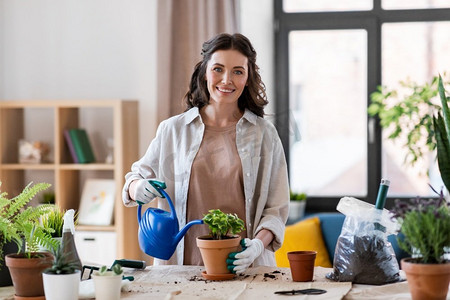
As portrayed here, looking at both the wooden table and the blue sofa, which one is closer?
the wooden table

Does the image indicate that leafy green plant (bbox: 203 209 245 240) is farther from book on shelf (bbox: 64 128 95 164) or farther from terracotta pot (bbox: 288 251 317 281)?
book on shelf (bbox: 64 128 95 164)

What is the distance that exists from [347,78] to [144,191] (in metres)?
2.98

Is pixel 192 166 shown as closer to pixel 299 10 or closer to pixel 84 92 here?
pixel 84 92

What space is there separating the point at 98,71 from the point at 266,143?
2399 millimetres

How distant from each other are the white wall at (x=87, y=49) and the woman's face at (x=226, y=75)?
2108mm

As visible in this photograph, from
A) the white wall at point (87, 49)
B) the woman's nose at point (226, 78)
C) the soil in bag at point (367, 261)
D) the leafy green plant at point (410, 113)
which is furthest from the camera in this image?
the white wall at point (87, 49)

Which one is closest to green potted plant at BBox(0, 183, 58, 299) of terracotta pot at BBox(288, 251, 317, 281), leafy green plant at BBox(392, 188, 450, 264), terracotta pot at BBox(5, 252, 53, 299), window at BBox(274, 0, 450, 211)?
terracotta pot at BBox(5, 252, 53, 299)

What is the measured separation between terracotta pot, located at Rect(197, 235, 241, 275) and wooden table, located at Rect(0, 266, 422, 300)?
0.04m

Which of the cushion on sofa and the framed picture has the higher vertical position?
the framed picture

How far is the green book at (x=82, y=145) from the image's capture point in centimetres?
482

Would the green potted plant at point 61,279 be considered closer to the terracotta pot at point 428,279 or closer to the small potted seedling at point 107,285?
the small potted seedling at point 107,285

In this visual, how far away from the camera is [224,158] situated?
284 centimetres

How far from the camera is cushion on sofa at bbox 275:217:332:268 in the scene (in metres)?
4.50

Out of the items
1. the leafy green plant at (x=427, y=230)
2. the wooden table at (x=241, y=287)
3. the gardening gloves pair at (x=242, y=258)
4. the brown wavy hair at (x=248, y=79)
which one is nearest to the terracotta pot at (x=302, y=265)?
the wooden table at (x=241, y=287)
